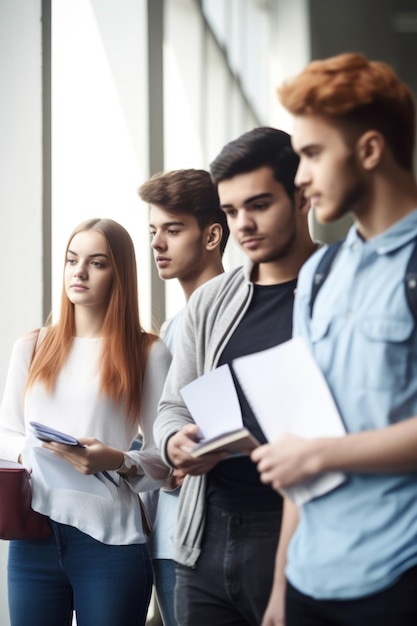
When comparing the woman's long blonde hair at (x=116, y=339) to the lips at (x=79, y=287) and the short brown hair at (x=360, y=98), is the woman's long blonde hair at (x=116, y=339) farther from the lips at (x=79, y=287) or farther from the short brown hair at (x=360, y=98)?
the short brown hair at (x=360, y=98)

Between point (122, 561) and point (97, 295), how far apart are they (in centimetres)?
64

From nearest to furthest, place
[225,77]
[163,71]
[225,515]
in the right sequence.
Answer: [225,515] < [163,71] < [225,77]

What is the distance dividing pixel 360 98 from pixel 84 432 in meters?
1.13

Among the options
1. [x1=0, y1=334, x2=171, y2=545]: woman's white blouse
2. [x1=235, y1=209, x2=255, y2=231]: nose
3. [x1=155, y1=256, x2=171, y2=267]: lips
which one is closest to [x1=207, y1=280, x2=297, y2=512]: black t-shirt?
[x1=235, y1=209, x2=255, y2=231]: nose

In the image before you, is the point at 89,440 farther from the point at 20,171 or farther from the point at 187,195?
the point at 20,171

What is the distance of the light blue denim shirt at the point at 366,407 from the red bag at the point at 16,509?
0.87 meters

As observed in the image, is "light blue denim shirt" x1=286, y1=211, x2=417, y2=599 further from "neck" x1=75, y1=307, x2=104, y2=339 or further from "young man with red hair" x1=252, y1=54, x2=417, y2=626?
"neck" x1=75, y1=307, x2=104, y2=339

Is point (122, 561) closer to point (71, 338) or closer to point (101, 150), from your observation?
point (71, 338)

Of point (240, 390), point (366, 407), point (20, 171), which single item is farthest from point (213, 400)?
point (20, 171)

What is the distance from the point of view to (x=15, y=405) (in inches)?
85.9

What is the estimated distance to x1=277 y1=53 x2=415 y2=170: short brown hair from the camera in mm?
1272

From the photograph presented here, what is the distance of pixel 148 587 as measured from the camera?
2.09m

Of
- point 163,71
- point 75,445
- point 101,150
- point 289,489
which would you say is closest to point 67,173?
point 101,150

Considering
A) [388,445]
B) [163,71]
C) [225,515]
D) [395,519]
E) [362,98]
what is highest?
[163,71]
